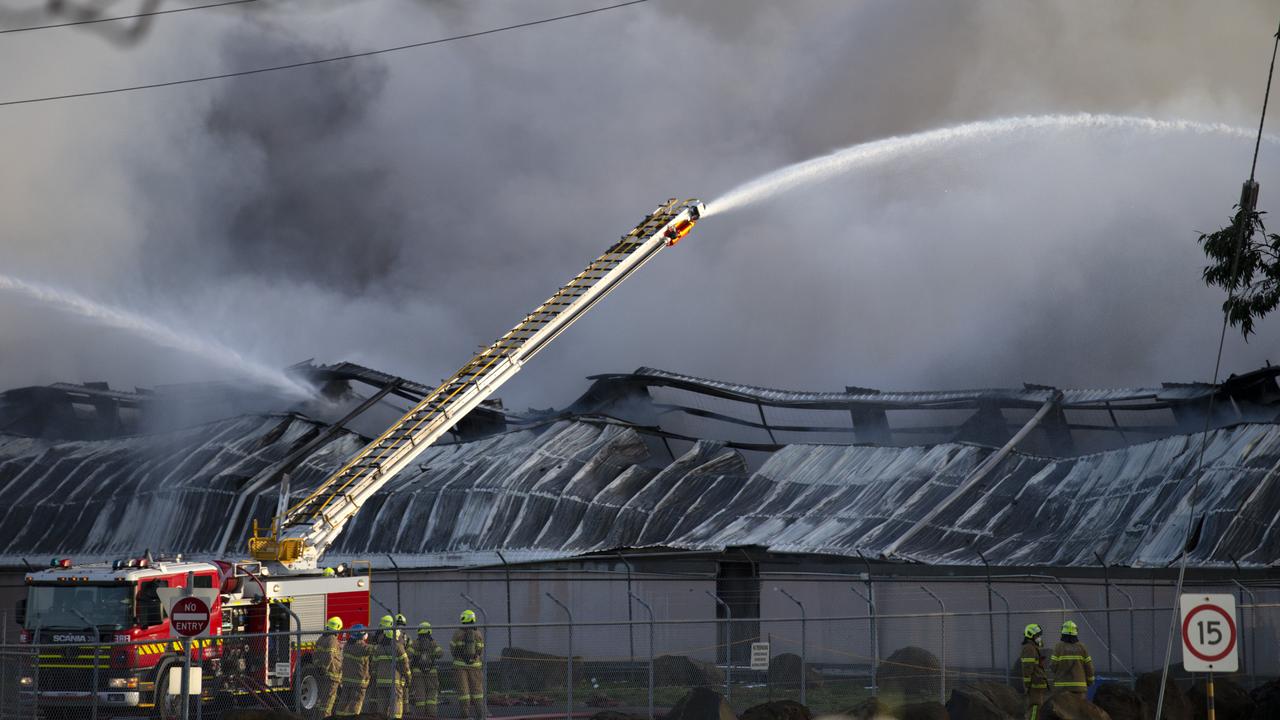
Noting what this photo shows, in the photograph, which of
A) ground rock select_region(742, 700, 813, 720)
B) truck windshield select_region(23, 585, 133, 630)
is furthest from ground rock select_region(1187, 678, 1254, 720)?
truck windshield select_region(23, 585, 133, 630)

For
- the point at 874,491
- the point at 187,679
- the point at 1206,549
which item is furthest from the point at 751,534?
the point at 187,679

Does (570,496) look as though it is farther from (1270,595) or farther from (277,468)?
(1270,595)

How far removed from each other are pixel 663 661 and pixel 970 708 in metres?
11.4

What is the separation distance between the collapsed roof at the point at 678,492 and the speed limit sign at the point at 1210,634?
17.0m

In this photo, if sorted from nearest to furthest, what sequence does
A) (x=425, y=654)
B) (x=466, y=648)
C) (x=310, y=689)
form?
(x=466, y=648) < (x=425, y=654) < (x=310, y=689)

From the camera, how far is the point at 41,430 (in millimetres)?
61312

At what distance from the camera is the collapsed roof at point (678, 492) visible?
33.3 m

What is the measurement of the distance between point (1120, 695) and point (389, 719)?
10.4 meters

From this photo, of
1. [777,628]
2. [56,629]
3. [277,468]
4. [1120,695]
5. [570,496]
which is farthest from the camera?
[277,468]

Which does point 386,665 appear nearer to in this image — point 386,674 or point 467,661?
point 386,674

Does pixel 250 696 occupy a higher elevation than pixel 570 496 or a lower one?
lower

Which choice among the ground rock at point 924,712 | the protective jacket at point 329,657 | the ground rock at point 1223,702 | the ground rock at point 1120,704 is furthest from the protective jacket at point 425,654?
the ground rock at point 1223,702

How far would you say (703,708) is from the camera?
18031 mm

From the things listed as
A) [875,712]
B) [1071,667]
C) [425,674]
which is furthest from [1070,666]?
[425,674]
